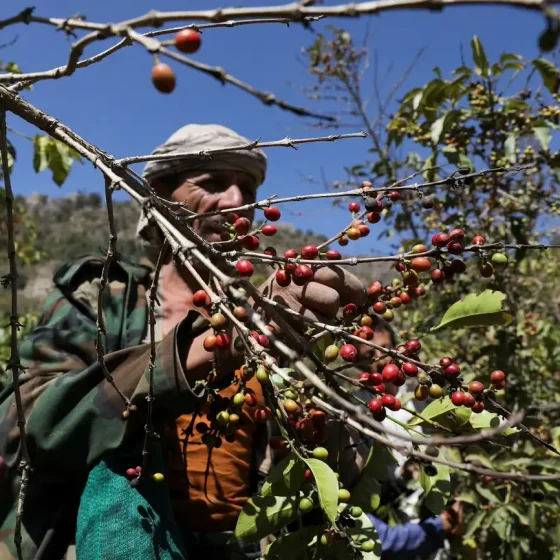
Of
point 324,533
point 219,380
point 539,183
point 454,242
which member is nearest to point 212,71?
point 454,242

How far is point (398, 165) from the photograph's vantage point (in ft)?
12.2

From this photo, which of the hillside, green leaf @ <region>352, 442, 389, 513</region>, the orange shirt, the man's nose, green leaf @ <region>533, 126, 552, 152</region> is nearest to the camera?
green leaf @ <region>352, 442, 389, 513</region>

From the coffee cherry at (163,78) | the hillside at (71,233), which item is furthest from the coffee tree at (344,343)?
the hillside at (71,233)

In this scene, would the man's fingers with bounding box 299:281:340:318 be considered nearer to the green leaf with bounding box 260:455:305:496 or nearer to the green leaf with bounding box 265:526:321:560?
the green leaf with bounding box 260:455:305:496

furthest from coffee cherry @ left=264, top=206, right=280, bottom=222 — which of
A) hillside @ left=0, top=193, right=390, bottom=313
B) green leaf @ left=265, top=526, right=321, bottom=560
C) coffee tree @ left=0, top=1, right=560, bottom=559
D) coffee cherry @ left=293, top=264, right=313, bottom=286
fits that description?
hillside @ left=0, top=193, right=390, bottom=313

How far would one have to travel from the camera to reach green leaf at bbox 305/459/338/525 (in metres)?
0.79

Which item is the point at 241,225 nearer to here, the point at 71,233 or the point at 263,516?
the point at 263,516

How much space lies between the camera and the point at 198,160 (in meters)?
2.04

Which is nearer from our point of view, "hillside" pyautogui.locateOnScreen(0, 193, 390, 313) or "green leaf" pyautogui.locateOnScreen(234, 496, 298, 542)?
"green leaf" pyautogui.locateOnScreen(234, 496, 298, 542)

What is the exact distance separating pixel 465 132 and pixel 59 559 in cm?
254

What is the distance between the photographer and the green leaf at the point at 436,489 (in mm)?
1165

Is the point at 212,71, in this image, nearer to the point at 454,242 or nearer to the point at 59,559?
the point at 454,242

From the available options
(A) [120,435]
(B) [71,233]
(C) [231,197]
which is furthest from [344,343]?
(B) [71,233]

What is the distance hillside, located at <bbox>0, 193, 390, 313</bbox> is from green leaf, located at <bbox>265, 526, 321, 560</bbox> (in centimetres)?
2620
